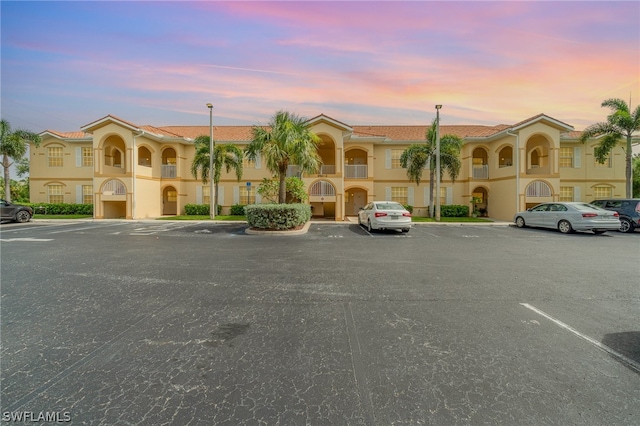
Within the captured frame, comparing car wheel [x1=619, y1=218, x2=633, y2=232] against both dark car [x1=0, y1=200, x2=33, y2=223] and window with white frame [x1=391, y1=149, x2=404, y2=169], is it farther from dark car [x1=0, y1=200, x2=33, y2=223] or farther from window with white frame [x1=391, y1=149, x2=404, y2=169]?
dark car [x1=0, y1=200, x2=33, y2=223]

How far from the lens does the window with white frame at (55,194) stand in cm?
2786

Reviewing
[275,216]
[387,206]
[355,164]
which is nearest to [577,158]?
[355,164]

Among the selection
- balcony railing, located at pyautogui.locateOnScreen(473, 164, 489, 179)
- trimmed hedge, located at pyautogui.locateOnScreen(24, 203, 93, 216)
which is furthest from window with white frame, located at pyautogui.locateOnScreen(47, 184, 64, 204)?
balcony railing, located at pyautogui.locateOnScreen(473, 164, 489, 179)

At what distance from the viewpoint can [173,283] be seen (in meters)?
6.12

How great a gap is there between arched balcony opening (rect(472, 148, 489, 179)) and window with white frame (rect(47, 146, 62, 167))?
38266mm

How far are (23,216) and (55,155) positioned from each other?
9.94 metres

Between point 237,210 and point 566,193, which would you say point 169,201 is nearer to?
point 237,210

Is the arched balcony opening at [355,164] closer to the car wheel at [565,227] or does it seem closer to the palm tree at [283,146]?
the palm tree at [283,146]

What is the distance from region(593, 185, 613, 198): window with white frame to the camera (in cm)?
2639

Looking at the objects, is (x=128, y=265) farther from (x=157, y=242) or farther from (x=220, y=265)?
(x=157, y=242)

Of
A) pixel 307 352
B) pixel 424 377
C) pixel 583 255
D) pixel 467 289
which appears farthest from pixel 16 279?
pixel 583 255

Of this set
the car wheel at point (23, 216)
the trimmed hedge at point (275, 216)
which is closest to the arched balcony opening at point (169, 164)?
the car wheel at point (23, 216)

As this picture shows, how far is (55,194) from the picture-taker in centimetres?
2791

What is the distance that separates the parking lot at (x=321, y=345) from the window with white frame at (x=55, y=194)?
26.3 meters
